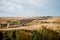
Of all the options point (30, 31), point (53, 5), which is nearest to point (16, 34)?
point (30, 31)

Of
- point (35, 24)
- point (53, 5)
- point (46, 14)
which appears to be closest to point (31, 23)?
point (35, 24)

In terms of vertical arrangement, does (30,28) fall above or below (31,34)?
above

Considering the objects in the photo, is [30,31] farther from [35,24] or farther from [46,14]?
[46,14]

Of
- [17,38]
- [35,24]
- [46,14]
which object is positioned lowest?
[17,38]

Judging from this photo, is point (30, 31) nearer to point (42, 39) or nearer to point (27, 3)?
point (42, 39)

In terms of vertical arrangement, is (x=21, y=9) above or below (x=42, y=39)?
above

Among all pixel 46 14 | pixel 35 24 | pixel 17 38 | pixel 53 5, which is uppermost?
pixel 53 5

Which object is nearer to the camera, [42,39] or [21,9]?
[42,39]
